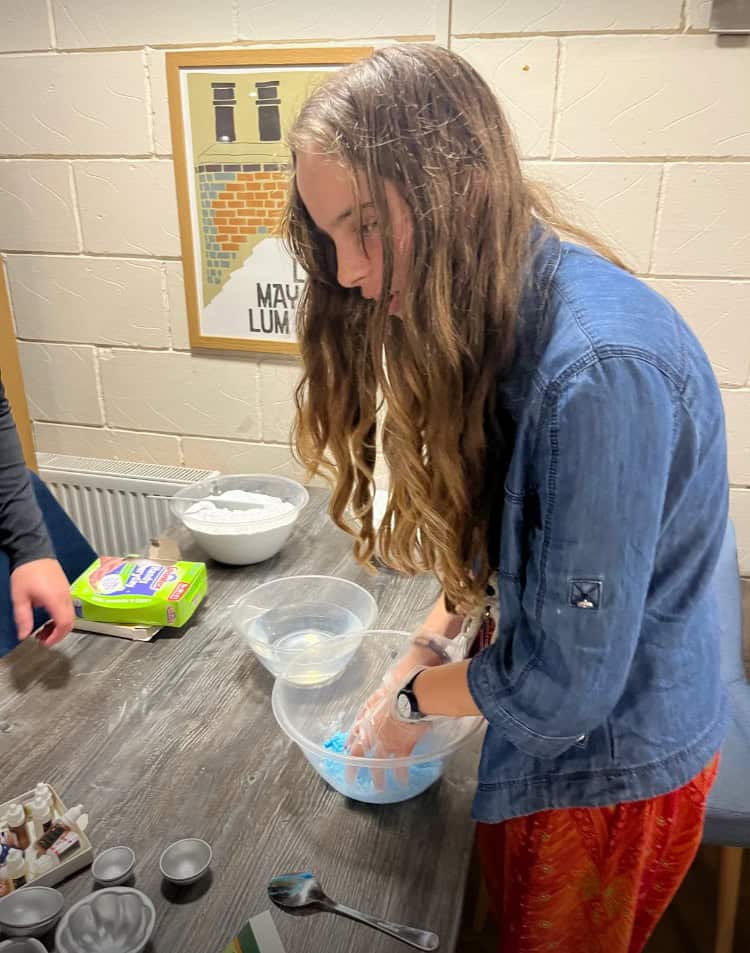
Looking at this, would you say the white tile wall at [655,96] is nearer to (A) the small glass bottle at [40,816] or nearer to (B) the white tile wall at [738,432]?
(B) the white tile wall at [738,432]

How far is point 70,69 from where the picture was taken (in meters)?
1.89

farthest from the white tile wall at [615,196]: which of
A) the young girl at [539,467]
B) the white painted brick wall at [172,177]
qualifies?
the young girl at [539,467]

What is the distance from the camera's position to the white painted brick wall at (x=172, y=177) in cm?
160

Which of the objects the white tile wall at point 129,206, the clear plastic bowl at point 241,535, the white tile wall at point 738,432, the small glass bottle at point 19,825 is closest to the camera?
the small glass bottle at point 19,825

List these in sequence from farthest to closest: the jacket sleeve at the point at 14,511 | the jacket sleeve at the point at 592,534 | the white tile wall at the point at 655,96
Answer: the white tile wall at the point at 655,96 < the jacket sleeve at the point at 14,511 < the jacket sleeve at the point at 592,534

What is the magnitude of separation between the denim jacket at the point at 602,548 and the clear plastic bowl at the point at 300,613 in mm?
483

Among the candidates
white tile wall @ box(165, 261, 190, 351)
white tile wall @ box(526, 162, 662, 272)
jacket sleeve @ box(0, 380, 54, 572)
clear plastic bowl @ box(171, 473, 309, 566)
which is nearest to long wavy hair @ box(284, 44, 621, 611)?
clear plastic bowl @ box(171, 473, 309, 566)

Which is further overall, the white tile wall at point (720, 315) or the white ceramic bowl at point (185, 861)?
the white tile wall at point (720, 315)

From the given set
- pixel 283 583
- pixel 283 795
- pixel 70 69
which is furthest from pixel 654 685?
pixel 70 69

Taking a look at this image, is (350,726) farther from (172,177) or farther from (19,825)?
(172,177)

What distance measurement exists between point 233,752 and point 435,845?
30 cm

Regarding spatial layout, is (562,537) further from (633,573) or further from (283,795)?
(283,795)

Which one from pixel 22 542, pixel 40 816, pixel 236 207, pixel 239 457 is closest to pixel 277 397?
pixel 239 457

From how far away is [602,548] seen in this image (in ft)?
2.03
